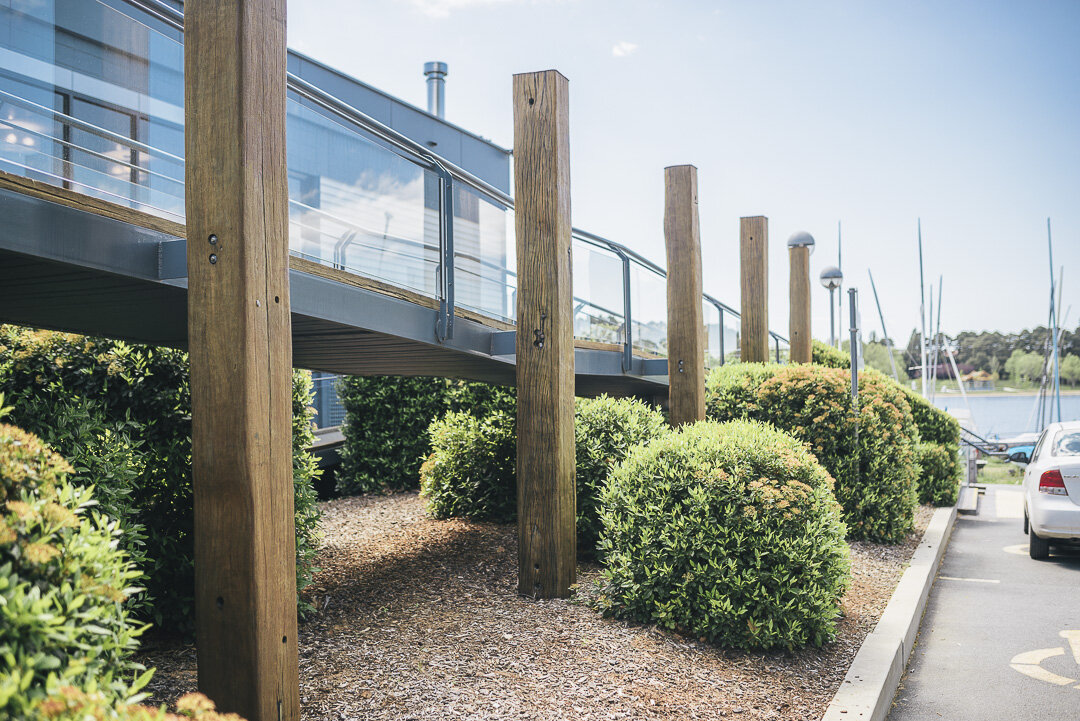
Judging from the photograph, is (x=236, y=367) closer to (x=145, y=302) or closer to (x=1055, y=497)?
(x=145, y=302)

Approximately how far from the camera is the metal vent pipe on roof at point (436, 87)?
67.2 feet

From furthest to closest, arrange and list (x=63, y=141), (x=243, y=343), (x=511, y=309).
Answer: (x=511, y=309)
(x=63, y=141)
(x=243, y=343)

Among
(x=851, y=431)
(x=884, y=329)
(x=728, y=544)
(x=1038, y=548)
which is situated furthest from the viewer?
(x=884, y=329)

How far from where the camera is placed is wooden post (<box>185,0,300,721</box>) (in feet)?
9.67

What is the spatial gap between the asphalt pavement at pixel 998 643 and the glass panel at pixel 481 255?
4.17 m

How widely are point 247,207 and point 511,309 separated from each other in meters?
4.20

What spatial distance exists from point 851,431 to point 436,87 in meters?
15.9

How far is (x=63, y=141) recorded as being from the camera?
133 inches

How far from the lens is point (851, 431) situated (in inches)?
336

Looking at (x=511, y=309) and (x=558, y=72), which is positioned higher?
(x=558, y=72)

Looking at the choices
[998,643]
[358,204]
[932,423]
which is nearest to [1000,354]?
[932,423]

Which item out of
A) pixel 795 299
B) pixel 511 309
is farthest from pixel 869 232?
pixel 511 309

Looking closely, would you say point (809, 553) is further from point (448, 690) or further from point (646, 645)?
point (448, 690)

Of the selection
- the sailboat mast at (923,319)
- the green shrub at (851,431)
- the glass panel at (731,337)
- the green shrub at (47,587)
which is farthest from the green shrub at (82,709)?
the sailboat mast at (923,319)
